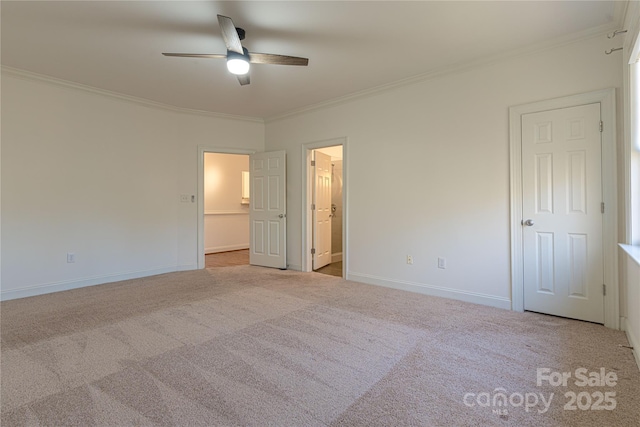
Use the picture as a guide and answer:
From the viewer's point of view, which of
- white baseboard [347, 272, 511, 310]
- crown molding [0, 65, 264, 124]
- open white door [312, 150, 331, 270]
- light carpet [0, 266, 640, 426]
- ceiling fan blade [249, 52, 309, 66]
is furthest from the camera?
open white door [312, 150, 331, 270]

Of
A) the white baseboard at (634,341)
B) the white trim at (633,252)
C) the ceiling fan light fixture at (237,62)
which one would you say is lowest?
the white baseboard at (634,341)

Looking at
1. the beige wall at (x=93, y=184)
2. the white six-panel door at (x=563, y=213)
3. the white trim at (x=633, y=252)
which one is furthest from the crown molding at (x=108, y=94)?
the white trim at (x=633, y=252)

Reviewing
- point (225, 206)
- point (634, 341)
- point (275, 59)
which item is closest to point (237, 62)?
point (275, 59)

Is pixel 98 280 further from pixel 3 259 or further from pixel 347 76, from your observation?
pixel 347 76

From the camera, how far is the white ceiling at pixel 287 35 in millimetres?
2387

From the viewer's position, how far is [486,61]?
3176mm

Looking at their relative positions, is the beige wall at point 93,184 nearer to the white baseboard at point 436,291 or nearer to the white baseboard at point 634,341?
the white baseboard at point 436,291

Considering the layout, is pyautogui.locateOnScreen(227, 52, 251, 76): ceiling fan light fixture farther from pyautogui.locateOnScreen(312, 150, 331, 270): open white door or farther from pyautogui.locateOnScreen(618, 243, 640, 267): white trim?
pyautogui.locateOnScreen(618, 243, 640, 267): white trim

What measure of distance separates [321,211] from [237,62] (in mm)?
2973

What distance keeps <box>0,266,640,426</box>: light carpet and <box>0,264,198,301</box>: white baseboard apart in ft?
0.81

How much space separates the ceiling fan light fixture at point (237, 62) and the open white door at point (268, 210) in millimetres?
2376

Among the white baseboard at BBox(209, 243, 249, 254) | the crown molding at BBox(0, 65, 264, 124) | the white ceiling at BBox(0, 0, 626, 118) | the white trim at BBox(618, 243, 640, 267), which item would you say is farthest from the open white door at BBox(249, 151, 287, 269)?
the white trim at BBox(618, 243, 640, 267)

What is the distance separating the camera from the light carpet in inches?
61.6

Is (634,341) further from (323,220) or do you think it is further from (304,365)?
(323,220)
